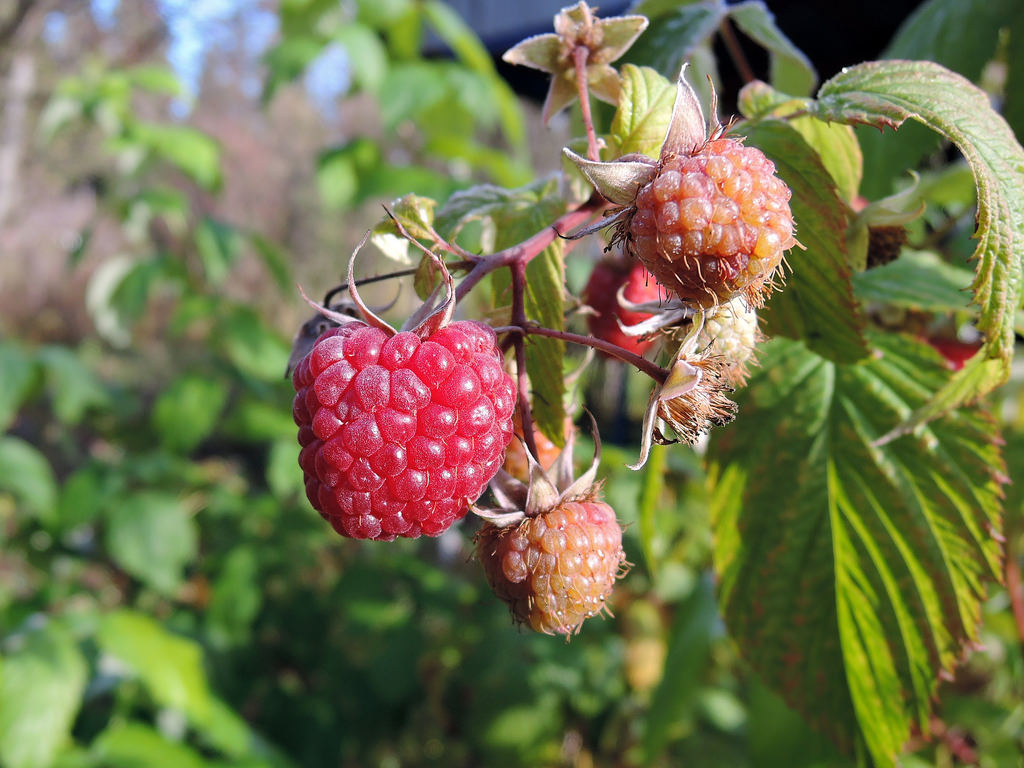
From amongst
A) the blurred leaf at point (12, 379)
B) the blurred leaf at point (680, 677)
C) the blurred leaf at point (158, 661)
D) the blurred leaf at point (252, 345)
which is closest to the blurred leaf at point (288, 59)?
the blurred leaf at point (252, 345)

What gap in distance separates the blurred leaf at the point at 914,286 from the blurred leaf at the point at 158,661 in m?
1.44

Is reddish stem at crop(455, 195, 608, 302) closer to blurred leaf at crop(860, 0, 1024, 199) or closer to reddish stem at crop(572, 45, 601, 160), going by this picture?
reddish stem at crop(572, 45, 601, 160)

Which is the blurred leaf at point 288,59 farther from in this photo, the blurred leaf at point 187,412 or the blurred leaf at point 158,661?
the blurred leaf at point 158,661

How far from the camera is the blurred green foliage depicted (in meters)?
1.56

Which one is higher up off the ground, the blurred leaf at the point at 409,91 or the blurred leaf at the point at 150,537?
the blurred leaf at the point at 409,91

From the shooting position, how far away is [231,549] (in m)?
2.28

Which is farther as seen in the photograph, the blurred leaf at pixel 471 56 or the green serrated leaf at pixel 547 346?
the blurred leaf at pixel 471 56

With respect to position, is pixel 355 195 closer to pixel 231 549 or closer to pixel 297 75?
pixel 297 75

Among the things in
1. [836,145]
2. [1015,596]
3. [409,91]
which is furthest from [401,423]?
[409,91]

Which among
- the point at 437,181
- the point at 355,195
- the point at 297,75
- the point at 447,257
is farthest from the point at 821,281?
the point at 297,75

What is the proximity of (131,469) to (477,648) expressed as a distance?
1.09 metres

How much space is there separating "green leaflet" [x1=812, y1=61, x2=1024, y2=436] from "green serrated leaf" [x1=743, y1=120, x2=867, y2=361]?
0.04 metres

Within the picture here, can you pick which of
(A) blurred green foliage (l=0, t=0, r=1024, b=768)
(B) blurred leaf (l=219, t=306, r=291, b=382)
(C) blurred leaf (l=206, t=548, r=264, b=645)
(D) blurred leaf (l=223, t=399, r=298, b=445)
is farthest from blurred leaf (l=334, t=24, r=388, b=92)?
(C) blurred leaf (l=206, t=548, r=264, b=645)

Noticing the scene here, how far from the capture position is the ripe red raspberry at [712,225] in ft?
1.46
